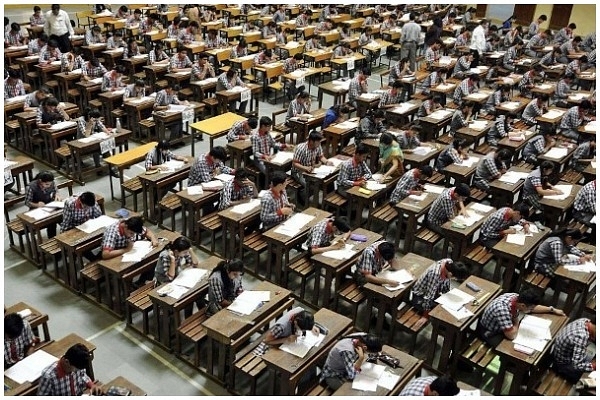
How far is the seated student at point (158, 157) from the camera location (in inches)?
392

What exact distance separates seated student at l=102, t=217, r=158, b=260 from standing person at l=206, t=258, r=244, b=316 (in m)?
1.25

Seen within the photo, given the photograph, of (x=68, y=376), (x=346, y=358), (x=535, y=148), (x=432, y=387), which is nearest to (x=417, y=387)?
(x=432, y=387)

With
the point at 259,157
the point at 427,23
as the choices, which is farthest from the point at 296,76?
the point at 427,23

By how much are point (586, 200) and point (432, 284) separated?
3.85 m

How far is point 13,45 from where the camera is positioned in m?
17.0

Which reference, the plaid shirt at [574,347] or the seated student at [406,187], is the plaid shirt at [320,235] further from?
the plaid shirt at [574,347]

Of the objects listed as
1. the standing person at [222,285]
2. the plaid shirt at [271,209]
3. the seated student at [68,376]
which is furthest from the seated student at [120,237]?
the seated student at [68,376]

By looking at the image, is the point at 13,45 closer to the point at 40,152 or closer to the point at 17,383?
the point at 40,152

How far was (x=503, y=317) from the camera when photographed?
21.7ft

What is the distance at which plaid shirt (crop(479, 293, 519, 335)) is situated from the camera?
21.6 ft

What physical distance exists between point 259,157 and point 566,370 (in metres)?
6.00

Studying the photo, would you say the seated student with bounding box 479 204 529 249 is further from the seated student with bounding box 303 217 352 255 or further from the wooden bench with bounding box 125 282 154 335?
A: the wooden bench with bounding box 125 282 154 335

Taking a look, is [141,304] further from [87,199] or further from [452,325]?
[452,325]

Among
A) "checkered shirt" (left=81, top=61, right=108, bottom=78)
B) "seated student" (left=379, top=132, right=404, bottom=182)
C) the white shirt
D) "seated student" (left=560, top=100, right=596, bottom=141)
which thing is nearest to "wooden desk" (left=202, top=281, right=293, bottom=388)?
"seated student" (left=379, top=132, right=404, bottom=182)
